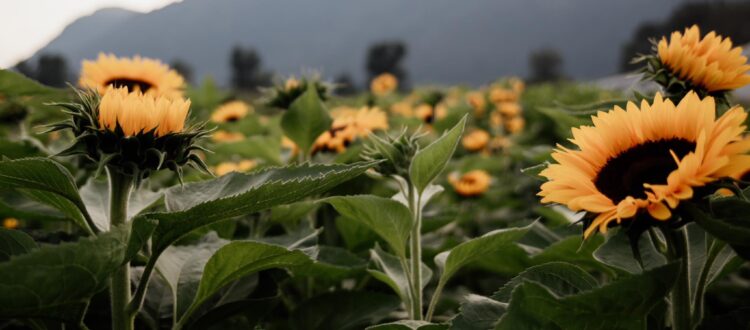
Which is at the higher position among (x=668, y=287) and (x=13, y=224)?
(x=668, y=287)

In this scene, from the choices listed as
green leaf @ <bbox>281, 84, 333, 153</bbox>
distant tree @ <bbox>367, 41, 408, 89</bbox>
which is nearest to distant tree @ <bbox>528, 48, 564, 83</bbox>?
distant tree @ <bbox>367, 41, 408, 89</bbox>

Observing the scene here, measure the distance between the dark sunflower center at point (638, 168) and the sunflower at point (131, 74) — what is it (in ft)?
4.46

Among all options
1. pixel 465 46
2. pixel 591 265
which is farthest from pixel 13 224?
pixel 465 46

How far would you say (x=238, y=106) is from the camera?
3.27 m

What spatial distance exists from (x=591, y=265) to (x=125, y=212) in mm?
919

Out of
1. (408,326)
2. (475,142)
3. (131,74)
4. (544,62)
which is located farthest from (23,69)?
(544,62)

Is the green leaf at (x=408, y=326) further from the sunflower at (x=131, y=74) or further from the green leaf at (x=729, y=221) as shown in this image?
the sunflower at (x=131, y=74)

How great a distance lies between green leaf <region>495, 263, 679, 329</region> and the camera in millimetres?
746

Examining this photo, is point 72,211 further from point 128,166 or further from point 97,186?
point 97,186

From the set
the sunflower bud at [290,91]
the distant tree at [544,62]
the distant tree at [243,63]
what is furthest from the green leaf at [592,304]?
the distant tree at [243,63]

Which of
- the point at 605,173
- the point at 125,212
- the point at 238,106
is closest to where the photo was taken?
the point at 605,173

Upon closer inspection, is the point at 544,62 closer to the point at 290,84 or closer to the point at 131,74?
the point at 290,84

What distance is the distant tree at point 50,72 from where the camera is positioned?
2371mm

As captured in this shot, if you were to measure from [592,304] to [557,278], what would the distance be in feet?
0.56
